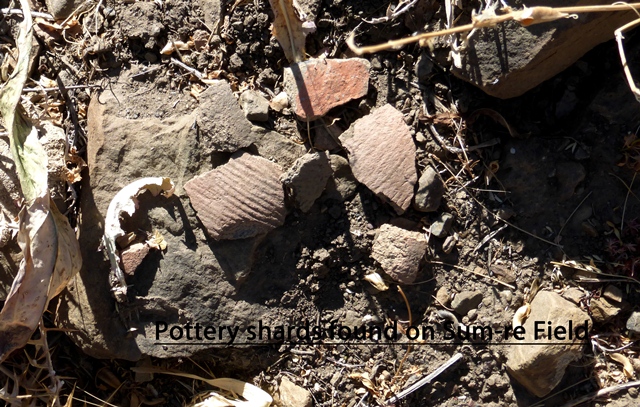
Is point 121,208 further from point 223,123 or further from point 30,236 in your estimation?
point 223,123

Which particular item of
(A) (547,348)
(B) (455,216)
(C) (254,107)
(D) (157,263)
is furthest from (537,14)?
(D) (157,263)

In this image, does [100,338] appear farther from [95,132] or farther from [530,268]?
[530,268]

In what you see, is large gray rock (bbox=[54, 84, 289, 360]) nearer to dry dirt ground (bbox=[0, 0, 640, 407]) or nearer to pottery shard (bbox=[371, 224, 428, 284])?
dry dirt ground (bbox=[0, 0, 640, 407])

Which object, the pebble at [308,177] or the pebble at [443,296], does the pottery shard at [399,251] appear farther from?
the pebble at [308,177]

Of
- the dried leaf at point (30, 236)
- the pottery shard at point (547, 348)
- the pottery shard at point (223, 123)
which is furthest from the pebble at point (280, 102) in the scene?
the pottery shard at point (547, 348)

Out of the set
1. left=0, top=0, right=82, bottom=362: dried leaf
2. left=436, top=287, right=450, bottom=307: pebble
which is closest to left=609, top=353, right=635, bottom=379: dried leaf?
left=436, top=287, right=450, bottom=307: pebble

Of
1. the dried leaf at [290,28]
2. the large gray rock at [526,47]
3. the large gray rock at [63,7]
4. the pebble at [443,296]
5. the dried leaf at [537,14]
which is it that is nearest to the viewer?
the dried leaf at [537,14]
